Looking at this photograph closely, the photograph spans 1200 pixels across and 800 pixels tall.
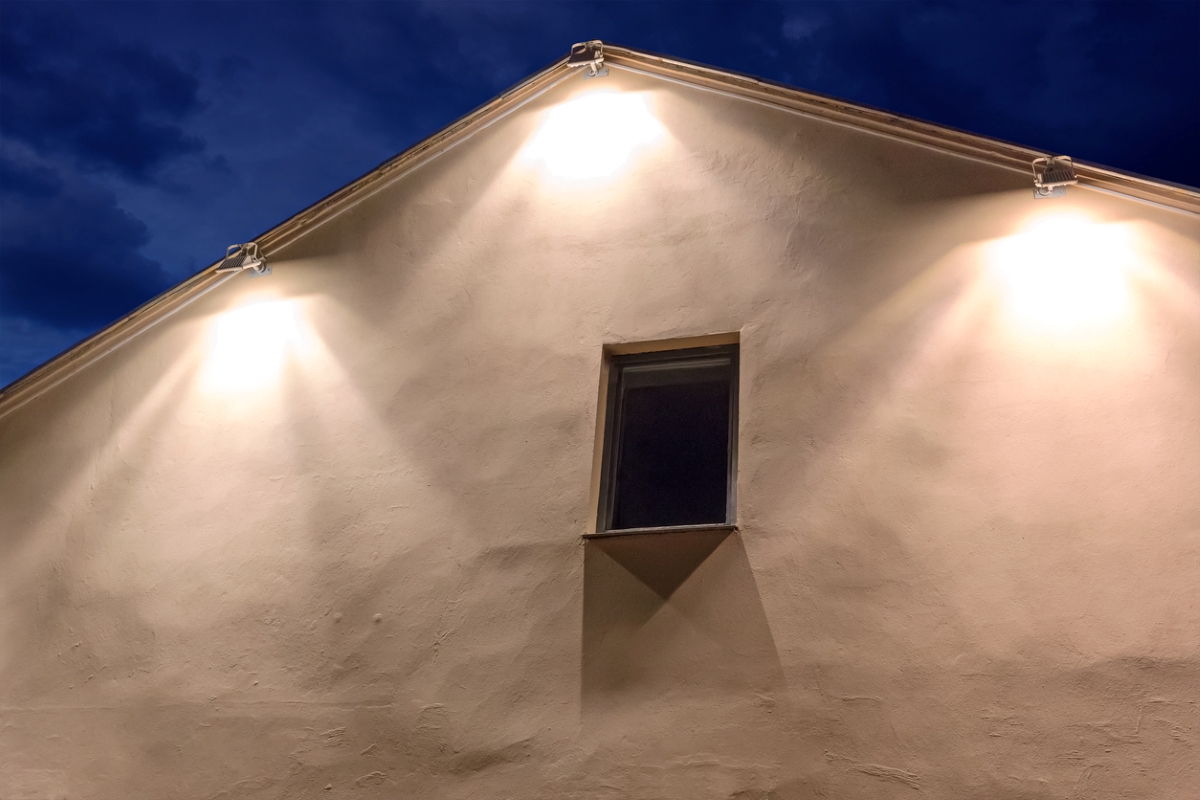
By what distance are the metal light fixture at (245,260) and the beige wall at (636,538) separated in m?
0.14

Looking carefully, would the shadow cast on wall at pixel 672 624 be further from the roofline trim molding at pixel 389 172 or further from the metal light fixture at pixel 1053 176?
the roofline trim molding at pixel 389 172

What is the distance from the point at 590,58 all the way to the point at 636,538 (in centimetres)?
384

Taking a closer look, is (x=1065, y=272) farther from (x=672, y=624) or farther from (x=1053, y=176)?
(x=672, y=624)

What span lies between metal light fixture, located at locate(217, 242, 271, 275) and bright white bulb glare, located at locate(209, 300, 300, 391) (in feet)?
0.92

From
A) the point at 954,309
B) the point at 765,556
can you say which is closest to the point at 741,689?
the point at 765,556

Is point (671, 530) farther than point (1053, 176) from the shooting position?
No

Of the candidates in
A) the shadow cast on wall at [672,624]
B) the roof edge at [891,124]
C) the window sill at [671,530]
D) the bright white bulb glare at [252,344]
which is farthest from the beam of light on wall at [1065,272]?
the bright white bulb glare at [252,344]

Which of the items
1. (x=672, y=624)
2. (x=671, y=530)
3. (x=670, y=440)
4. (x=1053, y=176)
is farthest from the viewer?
(x=670, y=440)

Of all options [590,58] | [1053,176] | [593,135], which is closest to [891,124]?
[1053,176]

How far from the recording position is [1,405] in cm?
834

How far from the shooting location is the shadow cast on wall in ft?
19.5

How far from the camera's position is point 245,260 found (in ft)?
27.3

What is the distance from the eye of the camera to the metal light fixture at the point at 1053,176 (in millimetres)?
6625

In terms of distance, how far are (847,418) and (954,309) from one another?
940 mm
